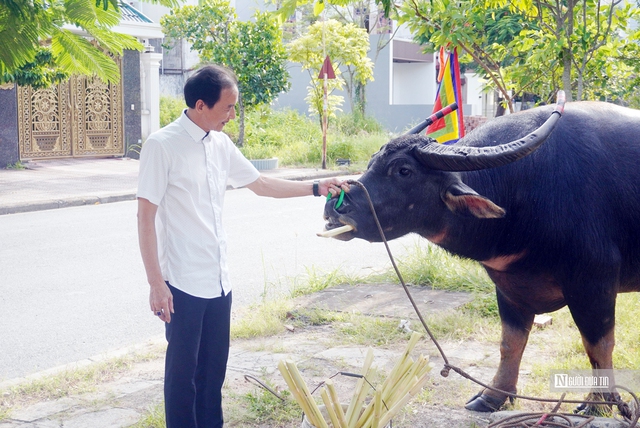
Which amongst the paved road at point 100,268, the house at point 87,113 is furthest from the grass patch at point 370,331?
the house at point 87,113

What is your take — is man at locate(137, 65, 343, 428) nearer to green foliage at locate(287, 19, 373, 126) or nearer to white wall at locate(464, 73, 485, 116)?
green foliage at locate(287, 19, 373, 126)

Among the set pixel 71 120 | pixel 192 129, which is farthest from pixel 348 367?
pixel 71 120

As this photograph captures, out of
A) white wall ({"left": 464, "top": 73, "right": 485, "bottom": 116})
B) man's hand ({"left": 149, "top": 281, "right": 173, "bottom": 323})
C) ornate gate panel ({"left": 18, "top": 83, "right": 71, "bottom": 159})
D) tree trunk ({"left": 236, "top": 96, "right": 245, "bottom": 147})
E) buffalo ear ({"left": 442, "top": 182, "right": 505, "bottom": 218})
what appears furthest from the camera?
white wall ({"left": 464, "top": 73, "right": 485, "bottom": 116})

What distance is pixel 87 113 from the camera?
673 inches

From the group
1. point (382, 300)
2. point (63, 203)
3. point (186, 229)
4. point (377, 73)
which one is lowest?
point (382, 300)

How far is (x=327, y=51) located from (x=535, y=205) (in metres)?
15.2

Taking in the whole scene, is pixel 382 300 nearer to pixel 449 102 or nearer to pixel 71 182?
pixel 449 102

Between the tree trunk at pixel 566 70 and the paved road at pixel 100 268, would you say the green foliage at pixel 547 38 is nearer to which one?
the tree trunk at pixel 566 70

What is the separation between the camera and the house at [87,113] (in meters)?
15.4

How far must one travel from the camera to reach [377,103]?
27.8m

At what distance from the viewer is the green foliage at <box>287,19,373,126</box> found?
1717 cm

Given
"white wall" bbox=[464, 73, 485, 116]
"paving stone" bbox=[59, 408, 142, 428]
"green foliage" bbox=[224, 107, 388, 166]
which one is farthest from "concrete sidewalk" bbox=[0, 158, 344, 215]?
"white wall" bbox=[464, 73, 485, 116]

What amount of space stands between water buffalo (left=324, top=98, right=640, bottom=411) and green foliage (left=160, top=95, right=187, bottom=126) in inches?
662

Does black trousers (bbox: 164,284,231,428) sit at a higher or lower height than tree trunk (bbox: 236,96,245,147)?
lower
